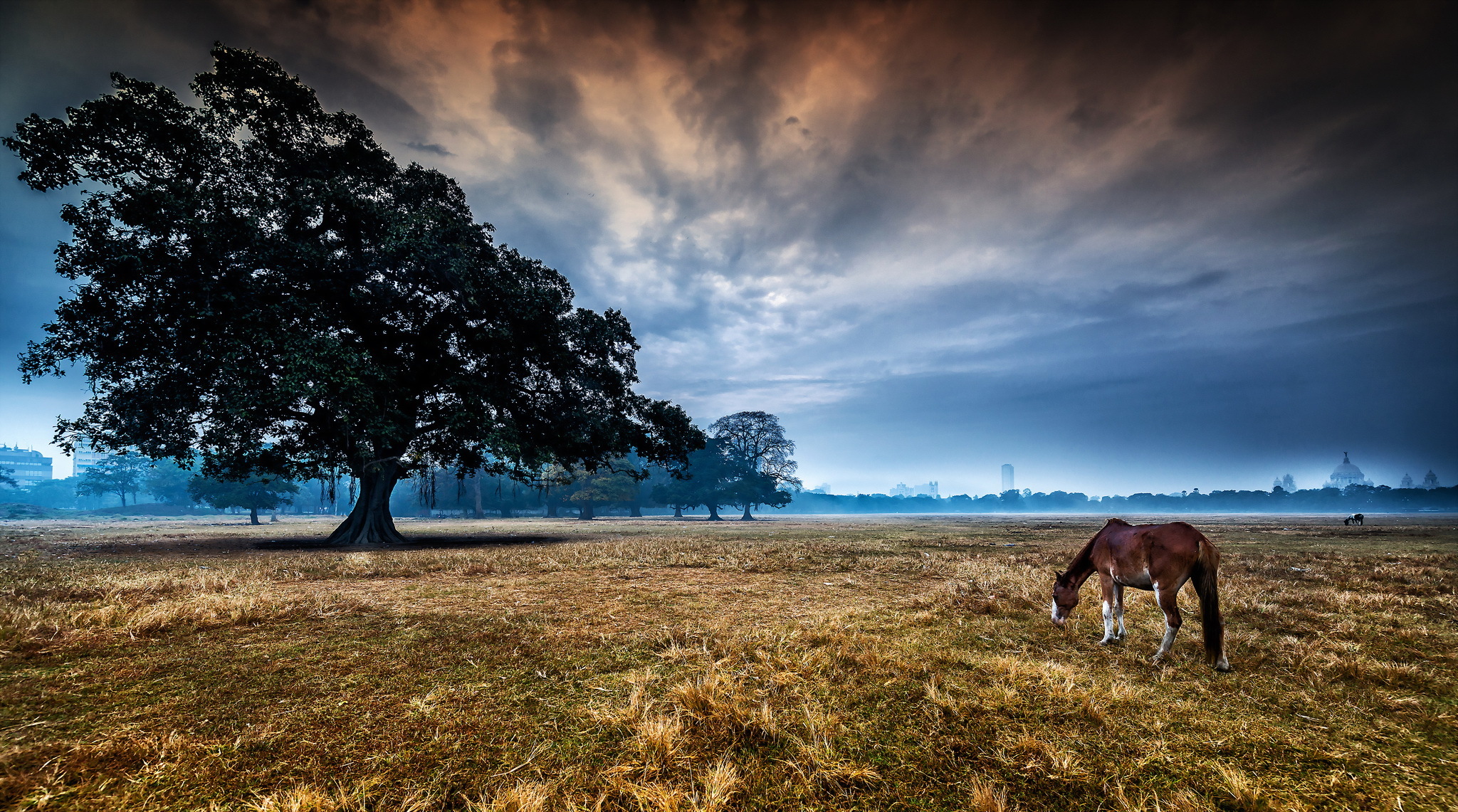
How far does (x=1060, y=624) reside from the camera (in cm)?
746

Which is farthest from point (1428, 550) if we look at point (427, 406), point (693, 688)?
point (427, 406)

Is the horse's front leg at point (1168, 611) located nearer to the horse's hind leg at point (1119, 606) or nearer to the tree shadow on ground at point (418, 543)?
the horse's hind leg at point (1119, 606)

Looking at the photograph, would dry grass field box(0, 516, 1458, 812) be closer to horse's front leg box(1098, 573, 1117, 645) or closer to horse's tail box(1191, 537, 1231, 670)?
horse's tail box(1191, 537, 1231, 670)

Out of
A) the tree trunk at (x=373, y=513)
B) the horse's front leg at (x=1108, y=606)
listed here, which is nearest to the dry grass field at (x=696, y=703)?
the horse's front leg at (x=1108, y=606)

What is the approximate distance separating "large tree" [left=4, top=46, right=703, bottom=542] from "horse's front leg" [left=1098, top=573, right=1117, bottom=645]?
61.0 feet

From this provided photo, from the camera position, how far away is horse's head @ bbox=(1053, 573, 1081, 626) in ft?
24.5

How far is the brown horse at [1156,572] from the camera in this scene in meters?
5.72

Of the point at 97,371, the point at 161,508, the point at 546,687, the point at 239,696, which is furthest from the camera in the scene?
the point at 161,508

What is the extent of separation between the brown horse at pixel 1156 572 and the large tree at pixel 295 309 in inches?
724

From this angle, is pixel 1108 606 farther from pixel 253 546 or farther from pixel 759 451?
pixel 759 451

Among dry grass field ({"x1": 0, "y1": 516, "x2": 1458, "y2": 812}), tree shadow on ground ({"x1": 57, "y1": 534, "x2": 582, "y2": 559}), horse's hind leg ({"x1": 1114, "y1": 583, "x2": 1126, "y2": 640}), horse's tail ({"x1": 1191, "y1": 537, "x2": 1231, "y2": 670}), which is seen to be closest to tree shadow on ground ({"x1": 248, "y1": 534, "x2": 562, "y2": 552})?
tree shadow on ground ({"x1": 57, "y1": 534, "x2": 582, "y2": 559})

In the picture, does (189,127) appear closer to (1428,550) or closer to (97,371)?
(97,371)

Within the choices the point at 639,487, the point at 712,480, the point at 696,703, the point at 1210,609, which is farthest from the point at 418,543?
the point at 639,487

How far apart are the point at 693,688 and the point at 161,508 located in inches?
6643
